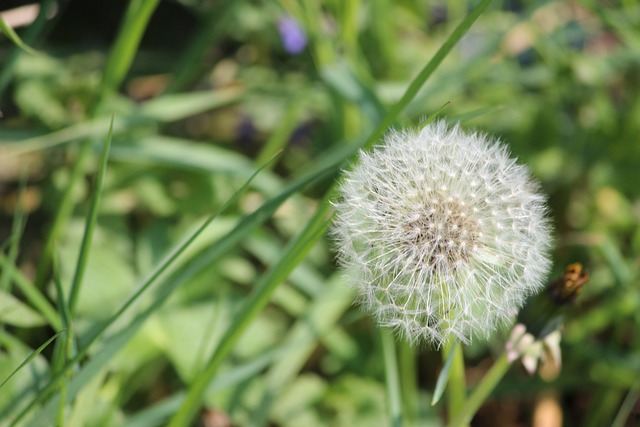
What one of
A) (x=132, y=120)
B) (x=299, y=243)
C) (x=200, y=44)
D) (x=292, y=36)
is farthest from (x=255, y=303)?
(x=292, y=36)

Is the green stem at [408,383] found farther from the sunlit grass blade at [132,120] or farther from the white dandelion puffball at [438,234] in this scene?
the sunlit grass blade at [132,120]

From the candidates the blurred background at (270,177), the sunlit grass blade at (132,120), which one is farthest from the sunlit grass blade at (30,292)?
the sunlit grass blade at (132,120)

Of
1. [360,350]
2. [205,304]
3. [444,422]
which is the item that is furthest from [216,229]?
[444,422]

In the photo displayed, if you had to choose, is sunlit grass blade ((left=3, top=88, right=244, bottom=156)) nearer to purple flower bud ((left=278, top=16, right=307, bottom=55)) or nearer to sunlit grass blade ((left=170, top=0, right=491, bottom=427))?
purple flower bud ((left=278, top=16, right=307, bottom=55))

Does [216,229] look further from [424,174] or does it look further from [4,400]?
[424,174]

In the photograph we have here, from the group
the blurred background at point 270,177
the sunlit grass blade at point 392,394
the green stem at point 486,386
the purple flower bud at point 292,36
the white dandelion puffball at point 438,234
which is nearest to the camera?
the white dandelion puffball at point 438,234

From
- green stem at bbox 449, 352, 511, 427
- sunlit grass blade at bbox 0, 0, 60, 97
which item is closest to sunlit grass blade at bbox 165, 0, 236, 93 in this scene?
sunlit grass blade at bbox 0, 0, 60, 97

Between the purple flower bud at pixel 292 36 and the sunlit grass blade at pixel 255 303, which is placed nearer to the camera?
the sunlit grass blade at pixel 255 303

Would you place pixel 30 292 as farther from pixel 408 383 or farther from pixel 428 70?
pixel 408 383
